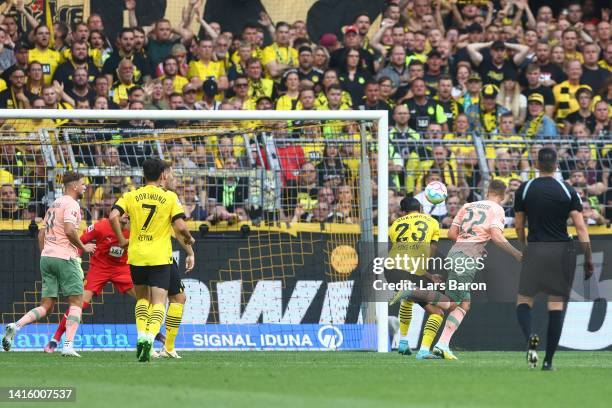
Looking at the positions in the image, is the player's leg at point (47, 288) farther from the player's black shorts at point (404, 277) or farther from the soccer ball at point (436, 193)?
the soccer ball at point (436, 193)

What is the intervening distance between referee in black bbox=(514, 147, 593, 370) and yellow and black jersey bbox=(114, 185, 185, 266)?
11.3 ft

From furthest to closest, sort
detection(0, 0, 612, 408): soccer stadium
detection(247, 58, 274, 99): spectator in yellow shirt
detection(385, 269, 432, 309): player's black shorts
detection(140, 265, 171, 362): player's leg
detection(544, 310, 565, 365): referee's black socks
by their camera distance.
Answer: detection(247, 58, 274, 99): spectator in yellow shirt < detection(385, 269, 432, 309): player's black shorts < detection(140, 265, 171, 362): player's leg < detection(0, 0, 612, 408): soccer stadium < detection(544, 310, 565, 365): referee's black socks

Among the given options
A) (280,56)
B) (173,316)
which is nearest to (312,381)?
(173,316)

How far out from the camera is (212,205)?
53.7 ft

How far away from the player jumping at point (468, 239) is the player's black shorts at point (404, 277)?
2.23 ft

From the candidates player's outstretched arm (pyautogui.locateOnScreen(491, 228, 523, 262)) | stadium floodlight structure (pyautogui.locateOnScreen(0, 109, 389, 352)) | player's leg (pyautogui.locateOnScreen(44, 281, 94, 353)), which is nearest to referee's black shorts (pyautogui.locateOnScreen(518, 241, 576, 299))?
player's outstretched arm (pyautogui.locateOnScreen(491, 228, 523, 262))

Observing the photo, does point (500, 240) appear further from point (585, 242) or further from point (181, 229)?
point (181, 229)

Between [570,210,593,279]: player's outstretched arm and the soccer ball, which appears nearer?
[570,210,593,279]: player's outstretched arm

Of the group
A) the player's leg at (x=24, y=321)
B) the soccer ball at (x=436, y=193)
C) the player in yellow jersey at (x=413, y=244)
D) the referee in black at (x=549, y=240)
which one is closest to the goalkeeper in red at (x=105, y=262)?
the player's leg at (x=24, y=321)

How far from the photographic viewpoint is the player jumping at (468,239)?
1298 centimetres

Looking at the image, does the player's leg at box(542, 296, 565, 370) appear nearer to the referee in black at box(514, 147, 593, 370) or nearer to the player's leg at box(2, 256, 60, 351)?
the referee in black at box(514, 147, 593, 370)

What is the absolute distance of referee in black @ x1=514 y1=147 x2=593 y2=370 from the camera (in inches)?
430

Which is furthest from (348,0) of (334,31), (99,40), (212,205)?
(212,205)

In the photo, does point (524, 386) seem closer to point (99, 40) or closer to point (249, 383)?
point (249, 383)
